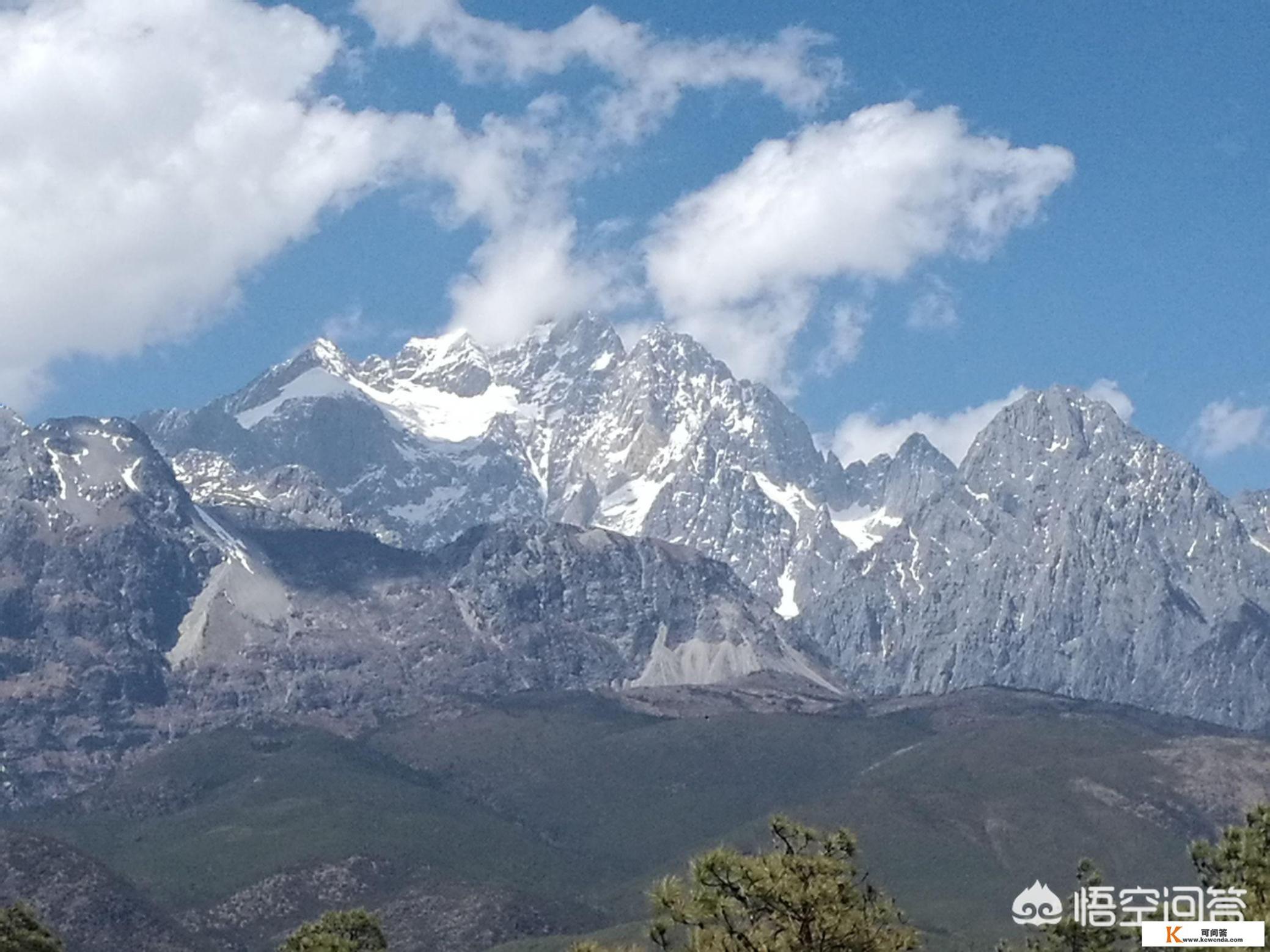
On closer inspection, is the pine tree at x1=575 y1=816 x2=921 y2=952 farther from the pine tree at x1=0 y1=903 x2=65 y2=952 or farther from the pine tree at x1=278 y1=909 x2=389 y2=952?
the pine tree at x1=0 y1=903 x2=65 y2=952

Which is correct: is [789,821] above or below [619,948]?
above

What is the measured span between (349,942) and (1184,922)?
92.9 m

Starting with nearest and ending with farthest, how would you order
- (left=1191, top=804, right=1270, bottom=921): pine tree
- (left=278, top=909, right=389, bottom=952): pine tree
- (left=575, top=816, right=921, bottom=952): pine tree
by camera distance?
(left=575, top=816, right=921, bottom=952): pine tree
(left=1191, top=804, right=1270, bottom=921): pine tree
(left=278, top=909, right=389, bottom=952): pine tree

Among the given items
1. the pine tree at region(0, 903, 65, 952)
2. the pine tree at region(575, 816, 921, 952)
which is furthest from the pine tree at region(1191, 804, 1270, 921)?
the pine tree at region(0, 903, 65, 952)

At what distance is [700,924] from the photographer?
297 feet

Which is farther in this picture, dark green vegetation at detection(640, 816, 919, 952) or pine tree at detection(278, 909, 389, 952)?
pine tree at detection(278, 909, 389, 952)

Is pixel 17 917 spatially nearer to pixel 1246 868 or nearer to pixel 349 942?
pixel 349 942

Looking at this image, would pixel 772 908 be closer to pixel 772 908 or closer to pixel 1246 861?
pixel 772 908

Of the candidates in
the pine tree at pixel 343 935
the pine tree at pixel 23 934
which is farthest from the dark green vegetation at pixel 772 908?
the pine tree at pixel 23 934

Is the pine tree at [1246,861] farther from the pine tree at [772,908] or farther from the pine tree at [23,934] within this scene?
the pine tree at [23,934]

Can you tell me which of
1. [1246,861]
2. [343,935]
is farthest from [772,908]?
[343,935]

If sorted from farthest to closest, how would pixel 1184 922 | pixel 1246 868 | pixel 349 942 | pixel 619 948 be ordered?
pixel 349 942 → pixel 1246 868 → pixel 1184 922 → pixel 619 948

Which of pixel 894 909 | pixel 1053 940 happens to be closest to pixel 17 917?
pixel 1053 940

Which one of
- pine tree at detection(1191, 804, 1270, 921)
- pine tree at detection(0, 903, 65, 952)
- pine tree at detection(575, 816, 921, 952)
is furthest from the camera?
pine tree at detection(0, 903, 65, 952)
